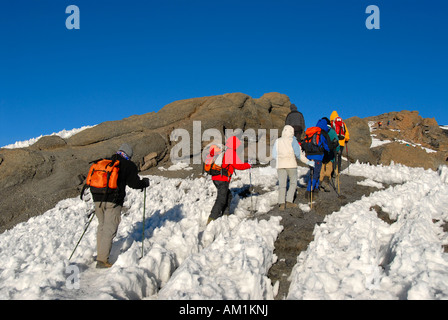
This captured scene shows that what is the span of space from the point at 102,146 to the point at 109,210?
48.2ft

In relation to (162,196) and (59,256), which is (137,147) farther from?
(59,256)

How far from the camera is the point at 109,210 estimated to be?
267 inches

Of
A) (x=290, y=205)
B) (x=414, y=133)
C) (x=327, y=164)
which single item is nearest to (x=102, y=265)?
(x=290, y=205)

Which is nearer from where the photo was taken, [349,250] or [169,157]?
[349,250]

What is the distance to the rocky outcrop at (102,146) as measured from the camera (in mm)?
14664

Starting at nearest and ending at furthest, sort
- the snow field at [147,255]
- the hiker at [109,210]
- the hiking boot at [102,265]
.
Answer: the snow field at [147,255], the hiking boot at [102,265], the hiker at [109,210]

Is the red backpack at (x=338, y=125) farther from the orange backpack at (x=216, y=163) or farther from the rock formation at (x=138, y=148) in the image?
the rock formation at (x=138, y=148)

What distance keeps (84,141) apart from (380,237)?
19.2m

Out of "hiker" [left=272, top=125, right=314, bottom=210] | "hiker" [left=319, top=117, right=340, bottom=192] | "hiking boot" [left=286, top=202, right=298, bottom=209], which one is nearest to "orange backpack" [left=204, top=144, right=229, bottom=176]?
"hiker" [left=272, top=125, right=314, bottom=210]

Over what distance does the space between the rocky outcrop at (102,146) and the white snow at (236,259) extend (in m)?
4.37

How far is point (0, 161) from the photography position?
15578mm

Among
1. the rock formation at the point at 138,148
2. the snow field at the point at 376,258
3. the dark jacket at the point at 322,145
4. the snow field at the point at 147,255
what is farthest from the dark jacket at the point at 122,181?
the rock formation at the point at 138,148
